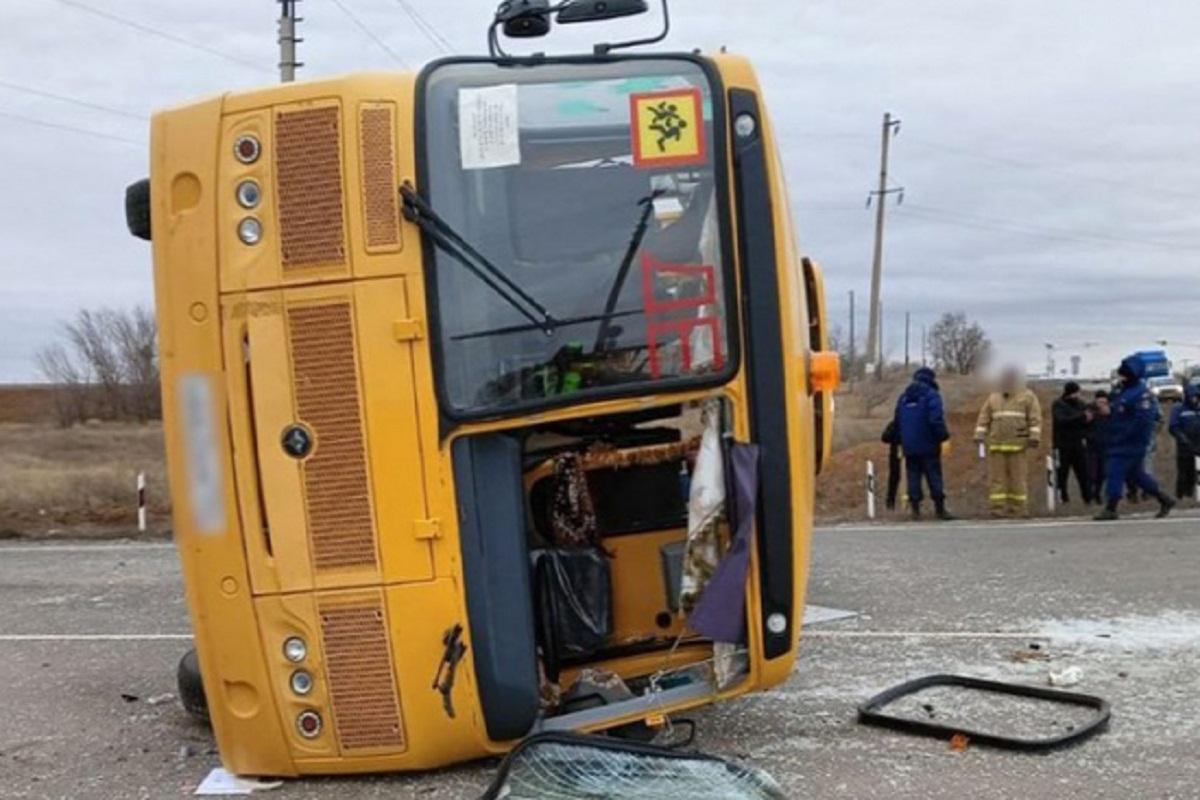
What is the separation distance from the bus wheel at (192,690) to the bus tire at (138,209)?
6.03 feet

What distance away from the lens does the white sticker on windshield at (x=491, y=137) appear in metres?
3.96

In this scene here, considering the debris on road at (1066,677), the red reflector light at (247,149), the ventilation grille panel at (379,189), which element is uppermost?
the red reflector light at (247,149)

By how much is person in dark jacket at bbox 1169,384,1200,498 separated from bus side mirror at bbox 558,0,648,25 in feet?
38.1

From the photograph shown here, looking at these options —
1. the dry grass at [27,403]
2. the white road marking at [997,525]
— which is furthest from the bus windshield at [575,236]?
the dry grass at [27,403]

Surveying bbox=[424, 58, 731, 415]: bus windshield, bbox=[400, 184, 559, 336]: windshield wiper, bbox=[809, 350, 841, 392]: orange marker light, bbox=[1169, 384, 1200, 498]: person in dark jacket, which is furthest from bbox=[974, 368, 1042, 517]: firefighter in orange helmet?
bbox=[400, 184, 559, 336]: windshield wiper

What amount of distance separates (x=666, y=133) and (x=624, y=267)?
474 millimetres

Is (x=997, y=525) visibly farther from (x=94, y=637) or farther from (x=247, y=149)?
(x=247, y=149)

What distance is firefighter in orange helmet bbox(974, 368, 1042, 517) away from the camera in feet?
40.0

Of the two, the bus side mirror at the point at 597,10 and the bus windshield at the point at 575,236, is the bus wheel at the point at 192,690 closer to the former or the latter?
the bus windshield at the point at 575,236

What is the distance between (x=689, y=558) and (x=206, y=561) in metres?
1.64

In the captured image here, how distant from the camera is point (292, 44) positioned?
18.5 meters

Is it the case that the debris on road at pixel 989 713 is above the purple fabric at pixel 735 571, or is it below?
below

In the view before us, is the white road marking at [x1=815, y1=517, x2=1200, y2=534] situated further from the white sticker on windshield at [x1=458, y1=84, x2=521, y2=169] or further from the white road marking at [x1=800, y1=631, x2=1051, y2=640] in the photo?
the white sticker on windshield at [x1=458, y1=84, x2=521, y2=169]

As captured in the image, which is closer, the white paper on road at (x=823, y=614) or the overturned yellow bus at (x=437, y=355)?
the overturned yellow bus at (x=437, y=355)
